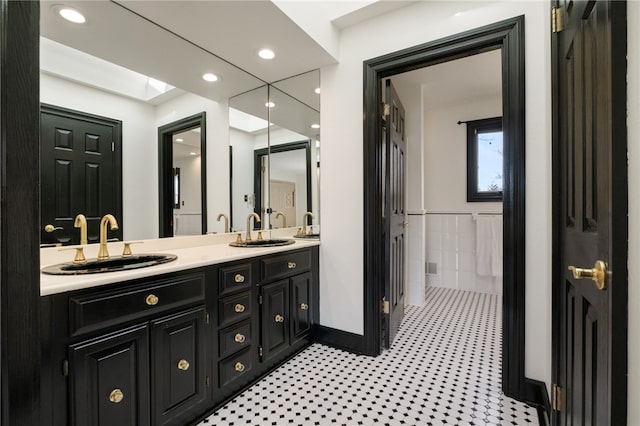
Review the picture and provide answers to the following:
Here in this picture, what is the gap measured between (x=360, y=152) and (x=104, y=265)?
1702mm

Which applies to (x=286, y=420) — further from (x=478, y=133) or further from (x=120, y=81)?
(x=478, y=133)

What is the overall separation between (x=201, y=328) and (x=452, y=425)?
1.33 m

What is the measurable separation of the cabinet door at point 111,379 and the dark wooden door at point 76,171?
0.67 meters

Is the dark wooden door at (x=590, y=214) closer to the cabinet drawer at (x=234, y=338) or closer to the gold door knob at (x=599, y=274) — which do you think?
the gold door knob at (x=599, y=274)

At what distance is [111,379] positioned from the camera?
45.8 inches

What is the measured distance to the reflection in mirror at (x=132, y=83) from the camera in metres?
1.53

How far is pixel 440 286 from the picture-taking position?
4086 millimetres

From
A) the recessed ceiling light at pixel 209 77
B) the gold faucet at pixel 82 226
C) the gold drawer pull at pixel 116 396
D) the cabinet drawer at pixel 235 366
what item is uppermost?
the recessed ceiling light at pixel 209 77

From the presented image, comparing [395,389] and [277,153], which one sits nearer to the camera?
[395,389]

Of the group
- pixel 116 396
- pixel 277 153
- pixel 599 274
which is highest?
pixel 277 153

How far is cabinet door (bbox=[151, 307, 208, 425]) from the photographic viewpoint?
131cm

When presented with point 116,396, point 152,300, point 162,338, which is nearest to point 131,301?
point 152,300

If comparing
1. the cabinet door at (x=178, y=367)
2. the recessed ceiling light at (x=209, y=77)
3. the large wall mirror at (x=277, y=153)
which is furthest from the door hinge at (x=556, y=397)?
the recessed ceiling light at (x=209, y=77)

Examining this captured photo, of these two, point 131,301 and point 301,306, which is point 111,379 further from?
point 301,306
